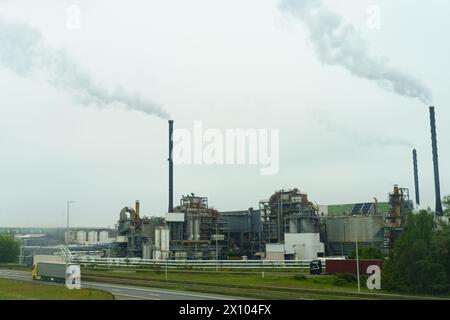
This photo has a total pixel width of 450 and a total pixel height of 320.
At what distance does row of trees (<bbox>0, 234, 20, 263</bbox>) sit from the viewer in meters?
91.5

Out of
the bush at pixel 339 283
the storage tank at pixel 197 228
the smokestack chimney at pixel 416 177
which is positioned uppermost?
the smokestack chimney at pixel 416 177

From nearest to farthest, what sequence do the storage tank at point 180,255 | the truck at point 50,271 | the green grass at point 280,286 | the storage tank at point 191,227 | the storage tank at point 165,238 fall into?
the green grass at point 280,286 < the truck at point 50,271 < the storage tank at point 180,255 < the storage tank at point 165,238 < the storage tank at point 191,227

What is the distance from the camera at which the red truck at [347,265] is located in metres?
46.9

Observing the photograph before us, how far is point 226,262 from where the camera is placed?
6394cm

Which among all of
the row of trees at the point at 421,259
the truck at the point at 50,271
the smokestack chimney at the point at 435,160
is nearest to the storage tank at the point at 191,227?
the truck at the point at 50,271

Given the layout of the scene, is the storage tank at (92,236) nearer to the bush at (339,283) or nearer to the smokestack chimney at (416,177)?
the smokestack chimney at (416,177)

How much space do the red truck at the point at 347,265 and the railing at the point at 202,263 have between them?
510cm

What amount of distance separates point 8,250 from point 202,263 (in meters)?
45.5

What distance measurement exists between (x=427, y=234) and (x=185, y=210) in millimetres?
51510

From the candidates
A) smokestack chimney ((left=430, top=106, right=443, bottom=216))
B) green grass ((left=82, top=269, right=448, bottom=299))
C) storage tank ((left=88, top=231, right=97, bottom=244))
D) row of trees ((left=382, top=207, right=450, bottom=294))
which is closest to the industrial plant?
smokestack chimney ((left=430, top=106, right=443, bottom=216))

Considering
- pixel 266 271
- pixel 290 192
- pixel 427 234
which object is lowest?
pixel 266 271
